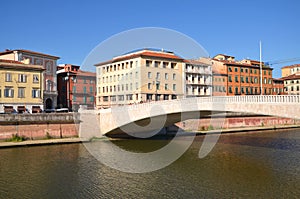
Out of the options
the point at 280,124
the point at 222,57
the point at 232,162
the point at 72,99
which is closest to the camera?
the point at 232,162

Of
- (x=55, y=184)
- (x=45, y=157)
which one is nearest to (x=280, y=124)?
(x=45, y=157)

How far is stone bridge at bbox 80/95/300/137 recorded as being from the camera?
14526mm

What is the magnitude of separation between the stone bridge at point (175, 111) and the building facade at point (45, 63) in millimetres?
11494

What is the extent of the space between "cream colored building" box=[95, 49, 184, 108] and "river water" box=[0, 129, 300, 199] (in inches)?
773

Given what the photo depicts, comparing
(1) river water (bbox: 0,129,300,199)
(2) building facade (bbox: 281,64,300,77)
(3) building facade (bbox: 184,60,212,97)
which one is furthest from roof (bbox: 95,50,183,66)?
(2) building facade (bbox: 281,64,300,77)

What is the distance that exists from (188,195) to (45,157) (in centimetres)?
1022

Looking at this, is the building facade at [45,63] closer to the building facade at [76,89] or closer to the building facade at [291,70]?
the building facade at [76,89]

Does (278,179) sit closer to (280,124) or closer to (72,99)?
(280,124)

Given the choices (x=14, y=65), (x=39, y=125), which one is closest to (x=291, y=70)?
(x=14, y=65)

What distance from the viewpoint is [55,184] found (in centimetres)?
1263

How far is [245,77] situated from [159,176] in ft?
129

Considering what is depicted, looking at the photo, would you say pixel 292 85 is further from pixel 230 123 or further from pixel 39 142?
pixel 39 142

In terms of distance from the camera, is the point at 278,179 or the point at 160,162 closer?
the point at 278,179

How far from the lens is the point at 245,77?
49844 millimetres
